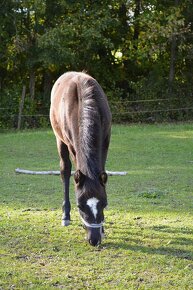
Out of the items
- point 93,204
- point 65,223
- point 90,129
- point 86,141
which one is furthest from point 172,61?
point 93,204

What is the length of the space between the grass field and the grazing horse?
1.22 ft

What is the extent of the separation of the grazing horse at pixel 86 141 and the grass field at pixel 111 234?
371 millimetres

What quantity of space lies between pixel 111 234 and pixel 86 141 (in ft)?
4.32

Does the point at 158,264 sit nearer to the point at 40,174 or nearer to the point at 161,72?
the point at 40,174

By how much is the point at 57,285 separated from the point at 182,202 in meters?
3.63

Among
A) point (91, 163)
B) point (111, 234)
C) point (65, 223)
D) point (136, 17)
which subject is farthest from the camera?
point (136, 17)

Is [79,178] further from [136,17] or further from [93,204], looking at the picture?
[136,17]

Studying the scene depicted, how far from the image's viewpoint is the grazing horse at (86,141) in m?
5.30

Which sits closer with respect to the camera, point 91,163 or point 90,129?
point 91,163

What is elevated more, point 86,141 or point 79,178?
point 86,141

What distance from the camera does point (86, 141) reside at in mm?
5559

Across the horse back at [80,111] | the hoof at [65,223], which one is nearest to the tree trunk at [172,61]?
the horse back at [80,111]

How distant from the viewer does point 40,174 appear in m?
10.5

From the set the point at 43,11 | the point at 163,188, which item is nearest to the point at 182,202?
the point at 163,188
